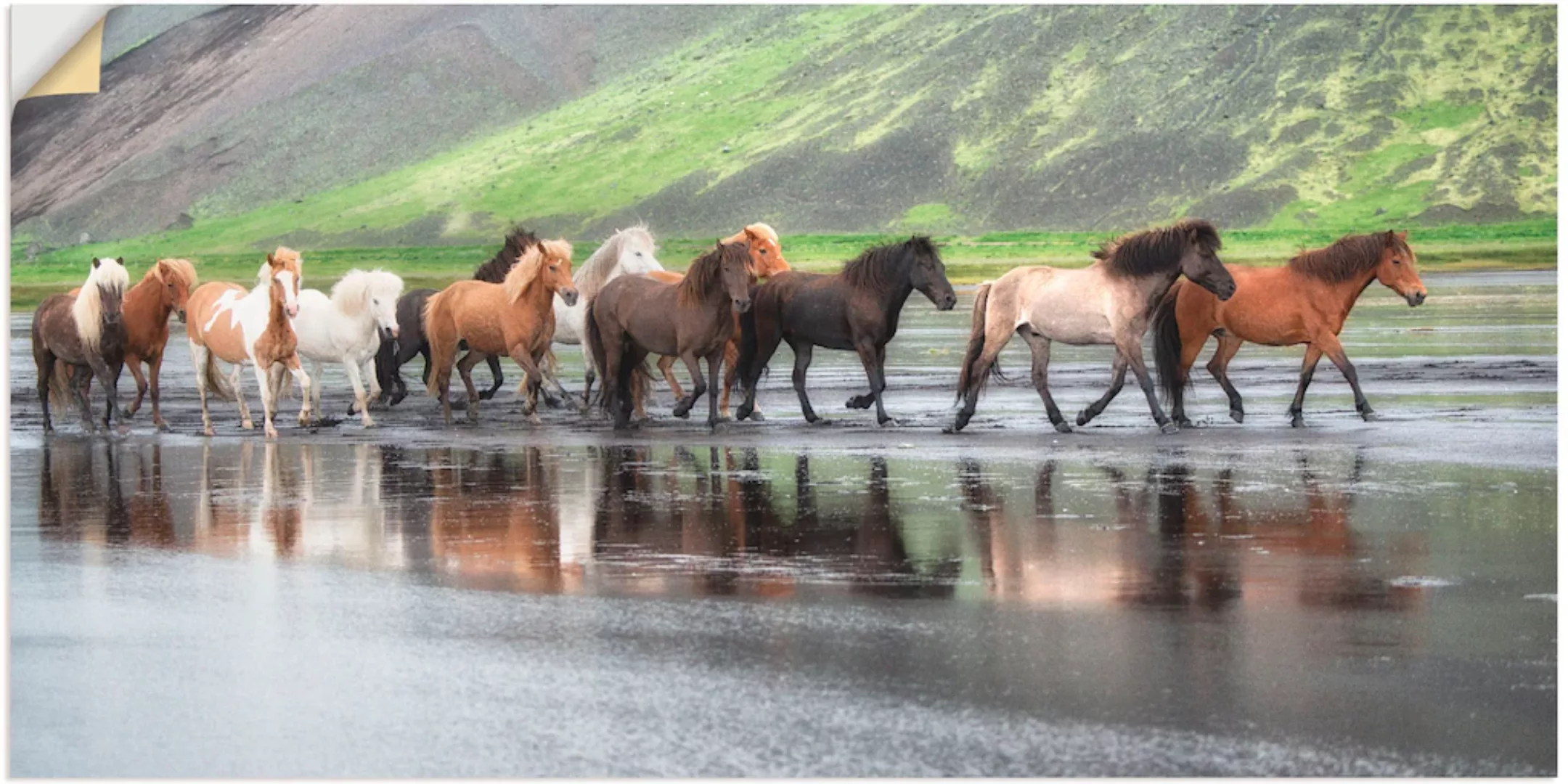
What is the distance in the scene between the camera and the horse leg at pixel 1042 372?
1463 centimetres

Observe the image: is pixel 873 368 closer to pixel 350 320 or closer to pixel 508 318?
pixel 508 318

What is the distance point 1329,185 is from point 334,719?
61241 mm

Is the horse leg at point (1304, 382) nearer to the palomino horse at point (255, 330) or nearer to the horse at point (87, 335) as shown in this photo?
the palomino horse at point (255, 330)

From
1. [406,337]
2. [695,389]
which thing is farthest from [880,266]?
[406,337]

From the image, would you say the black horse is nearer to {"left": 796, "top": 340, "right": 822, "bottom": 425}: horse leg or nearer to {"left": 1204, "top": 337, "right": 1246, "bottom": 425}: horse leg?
{"left": 796, "top": 340, "right": 822, "bottom": 425}: horse leg

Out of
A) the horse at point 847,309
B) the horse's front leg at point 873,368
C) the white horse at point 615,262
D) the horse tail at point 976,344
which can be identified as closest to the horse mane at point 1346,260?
the horse tail at point 976,344

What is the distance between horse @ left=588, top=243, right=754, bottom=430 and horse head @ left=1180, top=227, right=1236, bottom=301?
3351mm

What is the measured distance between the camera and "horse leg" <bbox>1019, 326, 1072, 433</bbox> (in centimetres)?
1463

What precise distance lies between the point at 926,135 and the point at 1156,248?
52.0 m

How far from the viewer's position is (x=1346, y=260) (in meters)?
15.2

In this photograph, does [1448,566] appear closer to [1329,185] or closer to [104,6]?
[104,6]

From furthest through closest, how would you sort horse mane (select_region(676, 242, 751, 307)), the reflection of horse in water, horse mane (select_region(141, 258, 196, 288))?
horse mane (select_region(141, 258, 196, 288))
horse mane (select_region(676, 242, 751, 307))
the reflection of horse in water

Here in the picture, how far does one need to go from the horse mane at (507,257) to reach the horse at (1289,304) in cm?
562

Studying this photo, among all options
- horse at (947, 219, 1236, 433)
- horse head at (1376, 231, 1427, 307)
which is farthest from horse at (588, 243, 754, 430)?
horse head at (1376, 231, 1427, 307)
